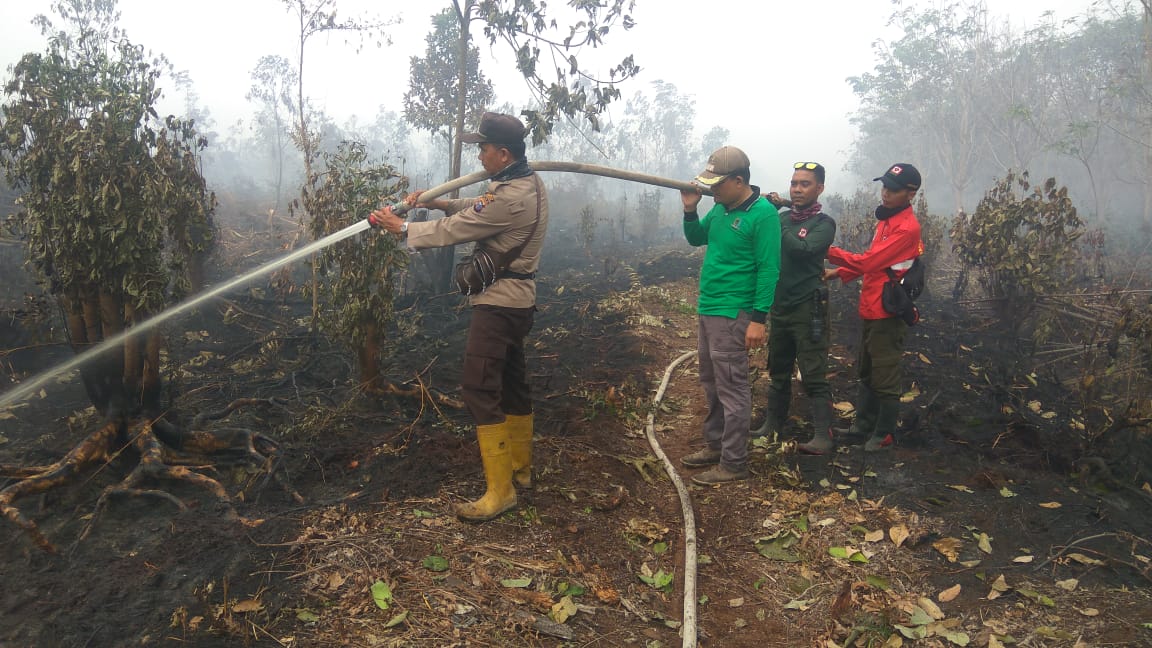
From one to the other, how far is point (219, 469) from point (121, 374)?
84cm

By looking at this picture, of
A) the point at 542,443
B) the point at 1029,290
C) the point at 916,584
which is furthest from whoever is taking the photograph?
the point at 1029,290

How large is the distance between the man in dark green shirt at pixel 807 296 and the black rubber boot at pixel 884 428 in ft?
0.89

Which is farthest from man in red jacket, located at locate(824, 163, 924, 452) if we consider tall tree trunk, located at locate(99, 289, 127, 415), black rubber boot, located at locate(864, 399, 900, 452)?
tall tree trunk, located at locate(99, 289, 127, 415)

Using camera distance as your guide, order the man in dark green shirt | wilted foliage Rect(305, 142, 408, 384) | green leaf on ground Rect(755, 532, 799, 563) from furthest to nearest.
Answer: wilted foliage Rect(305, 142, 408, 384), the man in dark green shirt, green leaf on ground Rect(755, 532, 799, 563)

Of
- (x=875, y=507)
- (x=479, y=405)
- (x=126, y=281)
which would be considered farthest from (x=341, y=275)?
(x=875, y=507)

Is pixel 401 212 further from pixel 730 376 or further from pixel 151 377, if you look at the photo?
pixel 730 376

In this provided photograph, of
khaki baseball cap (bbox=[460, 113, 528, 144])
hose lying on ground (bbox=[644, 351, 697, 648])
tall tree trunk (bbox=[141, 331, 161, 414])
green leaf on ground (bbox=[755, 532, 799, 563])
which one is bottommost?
green leaf on ground (bbox=[755, 532, 799, 563])

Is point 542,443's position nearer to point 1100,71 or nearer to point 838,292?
point 838,292

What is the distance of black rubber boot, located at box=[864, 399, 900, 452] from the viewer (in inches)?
175

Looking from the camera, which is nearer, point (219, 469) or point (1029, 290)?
point (219, 469)

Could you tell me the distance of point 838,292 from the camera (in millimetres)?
10156

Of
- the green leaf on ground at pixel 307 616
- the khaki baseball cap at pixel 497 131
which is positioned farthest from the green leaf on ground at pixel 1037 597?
the khaki baseball cap at pixel 497 131

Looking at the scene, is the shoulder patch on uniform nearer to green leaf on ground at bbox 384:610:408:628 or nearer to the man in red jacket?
green leaf on ground at bbox 384:610:408:628

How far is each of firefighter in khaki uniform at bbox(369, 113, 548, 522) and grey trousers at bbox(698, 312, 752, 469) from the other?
1285 millimetres
